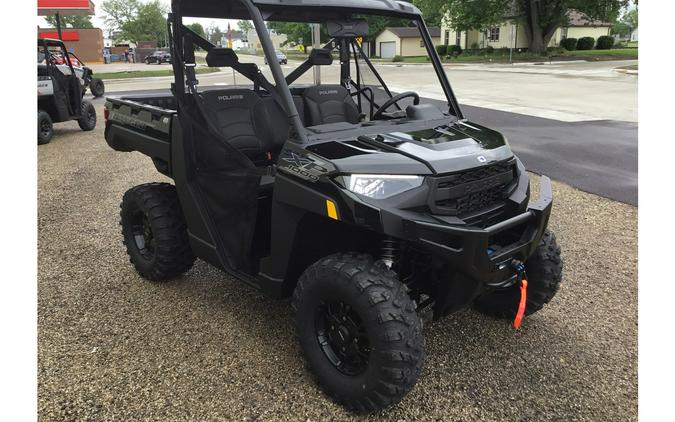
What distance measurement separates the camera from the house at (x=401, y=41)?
3.42 meters

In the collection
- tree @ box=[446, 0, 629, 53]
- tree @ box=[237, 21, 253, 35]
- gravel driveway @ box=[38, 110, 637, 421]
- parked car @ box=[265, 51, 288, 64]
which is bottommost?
gravel driveway @ box=[38, 110, 637, 421]

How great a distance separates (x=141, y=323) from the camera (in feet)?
11.0

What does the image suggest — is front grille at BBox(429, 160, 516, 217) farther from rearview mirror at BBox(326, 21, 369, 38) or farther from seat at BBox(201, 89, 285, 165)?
seat at BBox(201, 89, 285, 165)

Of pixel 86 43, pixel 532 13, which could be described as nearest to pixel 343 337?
pixel 532 13

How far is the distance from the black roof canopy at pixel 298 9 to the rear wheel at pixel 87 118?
8966mm

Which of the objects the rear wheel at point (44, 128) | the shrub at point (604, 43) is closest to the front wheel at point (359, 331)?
the rear wheel at point (44, 128)

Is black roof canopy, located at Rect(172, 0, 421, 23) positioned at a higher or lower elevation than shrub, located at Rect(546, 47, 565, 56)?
lower

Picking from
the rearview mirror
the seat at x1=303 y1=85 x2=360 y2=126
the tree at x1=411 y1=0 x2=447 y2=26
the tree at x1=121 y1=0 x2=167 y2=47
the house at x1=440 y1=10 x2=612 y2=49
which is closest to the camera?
the rearview mirror

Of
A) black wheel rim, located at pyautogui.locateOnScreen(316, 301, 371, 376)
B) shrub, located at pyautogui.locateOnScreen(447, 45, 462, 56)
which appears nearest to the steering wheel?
black wheel rim, located at pyautogui.locateOnScreen(316, 301, 371, 376)

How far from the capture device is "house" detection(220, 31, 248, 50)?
2.98m

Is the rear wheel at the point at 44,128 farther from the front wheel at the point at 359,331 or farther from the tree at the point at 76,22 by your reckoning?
the tree at the point at 76,22

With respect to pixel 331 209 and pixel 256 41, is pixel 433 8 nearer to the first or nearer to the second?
pixel 256 41

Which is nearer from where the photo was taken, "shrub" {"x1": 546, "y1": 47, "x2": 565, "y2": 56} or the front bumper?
the front bumper

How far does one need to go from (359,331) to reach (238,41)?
183cm
